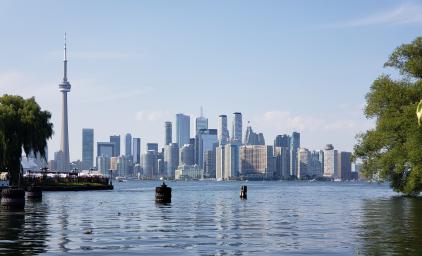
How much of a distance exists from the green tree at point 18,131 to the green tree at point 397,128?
138 feet

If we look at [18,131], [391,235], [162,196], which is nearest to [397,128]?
[162,196]

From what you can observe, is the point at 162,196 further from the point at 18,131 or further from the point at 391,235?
the point at 391,235

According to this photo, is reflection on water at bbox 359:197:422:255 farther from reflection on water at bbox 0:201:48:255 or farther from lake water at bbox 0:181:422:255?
reflection on water at bbox 0:201:48:255

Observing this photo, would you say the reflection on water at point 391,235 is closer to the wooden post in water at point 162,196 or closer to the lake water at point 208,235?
the lake water at point 208,235

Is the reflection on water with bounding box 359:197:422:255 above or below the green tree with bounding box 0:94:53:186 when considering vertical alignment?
below

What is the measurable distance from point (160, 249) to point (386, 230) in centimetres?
1546

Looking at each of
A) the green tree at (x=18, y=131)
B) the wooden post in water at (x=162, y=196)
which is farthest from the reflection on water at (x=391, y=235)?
the green tree at (x=18, y=131)

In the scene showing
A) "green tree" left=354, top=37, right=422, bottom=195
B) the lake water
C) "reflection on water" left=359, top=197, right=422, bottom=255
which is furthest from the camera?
"green tree" left=354, top=37, right=422, bottom=195

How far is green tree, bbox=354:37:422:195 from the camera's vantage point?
234ft

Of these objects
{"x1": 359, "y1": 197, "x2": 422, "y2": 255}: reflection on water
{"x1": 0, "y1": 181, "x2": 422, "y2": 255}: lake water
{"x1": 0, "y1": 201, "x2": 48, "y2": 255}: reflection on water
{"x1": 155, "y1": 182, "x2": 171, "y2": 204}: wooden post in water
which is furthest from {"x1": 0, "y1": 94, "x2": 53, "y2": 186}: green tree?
{"x1": 359, "y1": 197, "x2": 422, "y2": 255}: reflection on water

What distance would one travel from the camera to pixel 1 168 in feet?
291

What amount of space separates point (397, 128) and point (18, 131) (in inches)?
1902

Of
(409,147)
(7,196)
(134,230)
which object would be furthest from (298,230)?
(409,147)

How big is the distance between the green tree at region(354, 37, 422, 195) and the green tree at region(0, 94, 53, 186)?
138 ft
